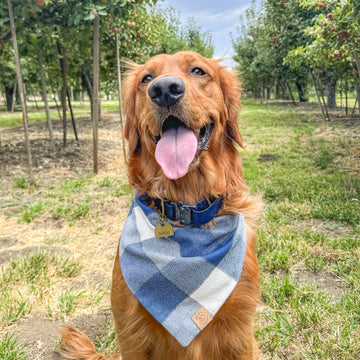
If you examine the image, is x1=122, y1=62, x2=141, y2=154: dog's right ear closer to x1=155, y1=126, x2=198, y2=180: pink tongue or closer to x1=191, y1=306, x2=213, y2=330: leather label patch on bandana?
x1=155, y1=126, x2=198, y2=180: pink tongue

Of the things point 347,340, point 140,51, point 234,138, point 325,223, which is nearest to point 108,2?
point 234,138

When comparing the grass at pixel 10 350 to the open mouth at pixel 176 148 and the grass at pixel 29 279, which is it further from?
the open mouth at pixel 176 148

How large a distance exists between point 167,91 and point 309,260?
207cm

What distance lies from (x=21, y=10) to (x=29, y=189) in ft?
8.93

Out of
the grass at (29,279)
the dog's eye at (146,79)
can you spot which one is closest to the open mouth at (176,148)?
the dog's eye at (146,79)

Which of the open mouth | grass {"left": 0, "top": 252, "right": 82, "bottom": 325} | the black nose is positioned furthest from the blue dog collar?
grass {"left": 0, "top": 252, "right": 82, "bottom": 325}

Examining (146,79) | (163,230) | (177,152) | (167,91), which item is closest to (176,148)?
(177,152)

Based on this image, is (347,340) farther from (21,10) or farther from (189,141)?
(21,10)

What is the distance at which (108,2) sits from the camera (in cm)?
496

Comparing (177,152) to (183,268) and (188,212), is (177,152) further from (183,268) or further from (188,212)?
(183,268)

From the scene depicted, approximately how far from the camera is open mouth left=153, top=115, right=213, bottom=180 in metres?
1.57

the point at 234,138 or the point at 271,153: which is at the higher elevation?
the point at 234,138

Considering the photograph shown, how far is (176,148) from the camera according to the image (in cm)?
159

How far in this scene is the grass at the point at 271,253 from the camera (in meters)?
2.02
